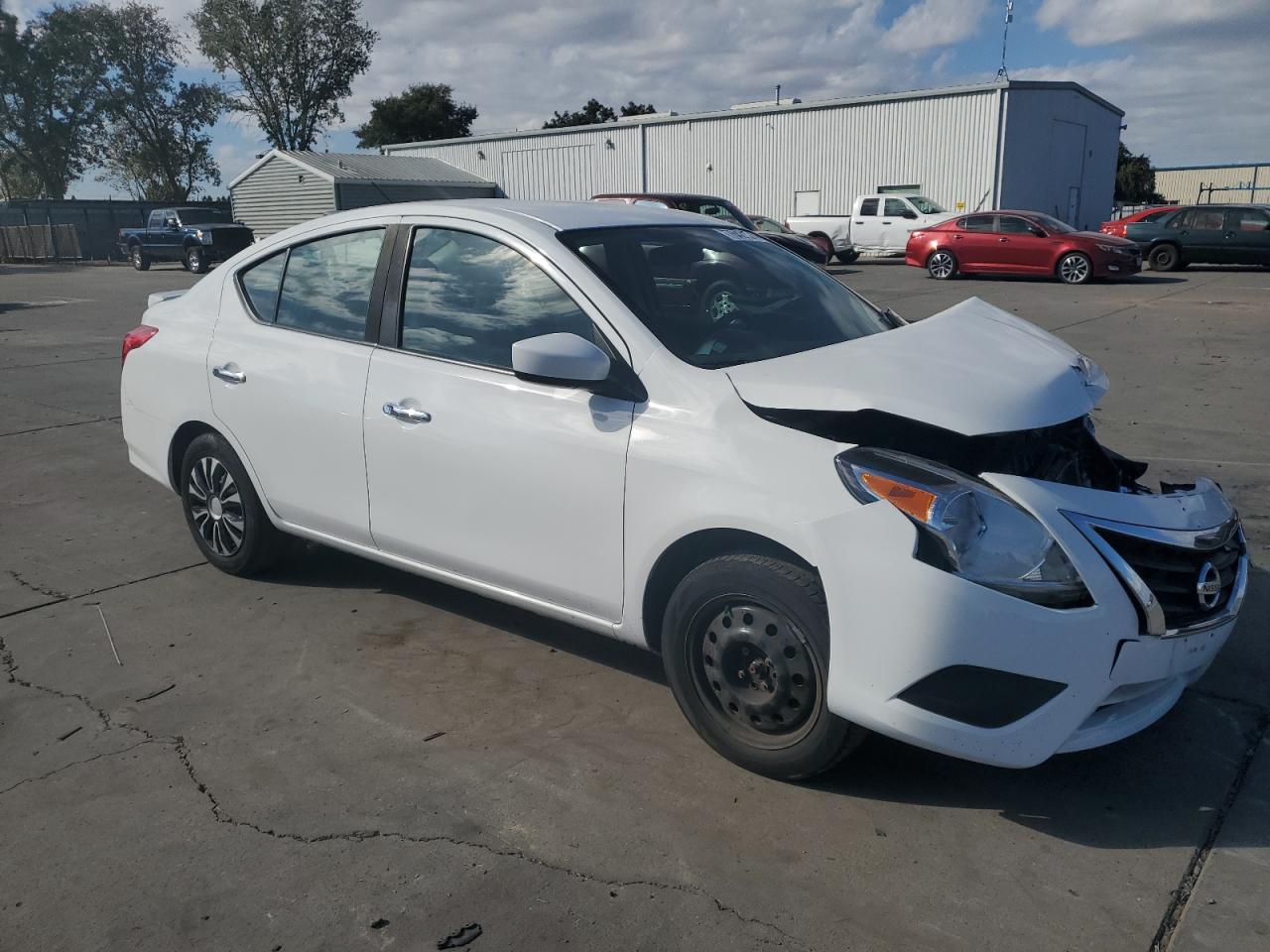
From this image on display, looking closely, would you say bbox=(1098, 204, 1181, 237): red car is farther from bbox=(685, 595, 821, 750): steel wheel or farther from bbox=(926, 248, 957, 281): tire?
bbox=(685, 595, 821, 750): steel wheel

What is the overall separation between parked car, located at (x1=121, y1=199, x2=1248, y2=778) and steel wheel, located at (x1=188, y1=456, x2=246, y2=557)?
0.12m

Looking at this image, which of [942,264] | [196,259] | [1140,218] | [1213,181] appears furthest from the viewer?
[1213,181]

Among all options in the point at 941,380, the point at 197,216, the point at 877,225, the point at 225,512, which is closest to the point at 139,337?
the point at 225,512

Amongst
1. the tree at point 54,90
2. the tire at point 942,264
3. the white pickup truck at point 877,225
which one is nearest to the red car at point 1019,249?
the tire at point 942,264

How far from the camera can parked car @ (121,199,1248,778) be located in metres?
2.64

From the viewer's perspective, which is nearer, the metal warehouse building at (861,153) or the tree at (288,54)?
the metal warehouse building at (861,153)

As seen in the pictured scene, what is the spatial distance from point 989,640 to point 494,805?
148 cm

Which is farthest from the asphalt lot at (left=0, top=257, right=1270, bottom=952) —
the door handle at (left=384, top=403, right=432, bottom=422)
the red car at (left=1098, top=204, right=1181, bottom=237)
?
the red car at (left=1098, top=204, right=1181, bottom=237)

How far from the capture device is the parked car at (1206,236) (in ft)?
74.0

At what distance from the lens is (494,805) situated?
9.89 ft

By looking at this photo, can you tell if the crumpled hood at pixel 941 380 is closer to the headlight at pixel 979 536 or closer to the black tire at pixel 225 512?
the headlight at pixel 979 536

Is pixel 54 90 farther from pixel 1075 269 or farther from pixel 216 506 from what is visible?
pixel 216 506

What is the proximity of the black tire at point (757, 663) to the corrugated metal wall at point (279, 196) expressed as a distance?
119ft

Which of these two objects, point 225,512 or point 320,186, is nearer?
point 225,512
